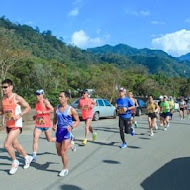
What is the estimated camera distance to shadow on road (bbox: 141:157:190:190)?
5.88 metres

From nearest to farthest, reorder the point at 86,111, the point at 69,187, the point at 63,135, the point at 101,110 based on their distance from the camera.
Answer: the point at 69,187 < the point at 63,135 < the point at 86,111 < the point at 101,110

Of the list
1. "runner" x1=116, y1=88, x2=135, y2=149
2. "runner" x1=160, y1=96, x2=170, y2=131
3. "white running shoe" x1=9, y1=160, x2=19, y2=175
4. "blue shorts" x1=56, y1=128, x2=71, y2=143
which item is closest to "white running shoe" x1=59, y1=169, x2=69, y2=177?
"blue shorts" x1=56, y1=128, x2=71, y2=143

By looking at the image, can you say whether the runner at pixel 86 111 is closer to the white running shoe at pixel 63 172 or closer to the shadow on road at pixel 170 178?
the shadow on road at pixel 170 178

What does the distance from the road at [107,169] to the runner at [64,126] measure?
1.34 feet

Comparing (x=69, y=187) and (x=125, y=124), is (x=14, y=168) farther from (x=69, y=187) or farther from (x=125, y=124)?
(x=125, y=124)

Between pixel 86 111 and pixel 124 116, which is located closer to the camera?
pixel 124 116

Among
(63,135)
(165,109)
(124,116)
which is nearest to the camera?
(63,135)

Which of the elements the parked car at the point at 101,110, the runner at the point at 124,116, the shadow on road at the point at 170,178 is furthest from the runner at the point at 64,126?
the parked car at the point at 101,110

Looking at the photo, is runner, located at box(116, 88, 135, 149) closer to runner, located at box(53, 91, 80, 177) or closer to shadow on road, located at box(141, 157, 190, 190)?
shadow on road, located at box(141, 157, 190, 190)

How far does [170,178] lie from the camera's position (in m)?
6.43

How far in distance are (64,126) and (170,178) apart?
7.28 feet

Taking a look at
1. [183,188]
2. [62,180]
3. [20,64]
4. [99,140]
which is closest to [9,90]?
[62,180]

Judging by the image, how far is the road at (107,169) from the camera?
5895 mm

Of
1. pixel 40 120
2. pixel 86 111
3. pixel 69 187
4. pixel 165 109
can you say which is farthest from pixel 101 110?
pixel 69 187
